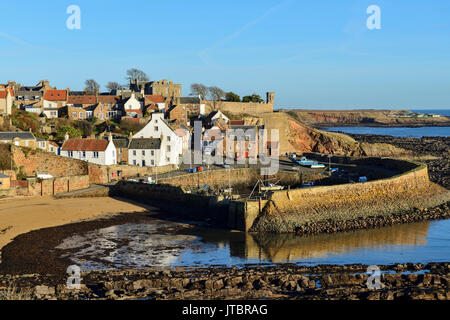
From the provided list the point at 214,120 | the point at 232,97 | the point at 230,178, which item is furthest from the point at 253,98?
the point at 230,178

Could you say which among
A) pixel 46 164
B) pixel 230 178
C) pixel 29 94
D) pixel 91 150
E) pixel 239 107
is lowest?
pixel 230 178

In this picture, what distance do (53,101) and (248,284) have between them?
49.4 m

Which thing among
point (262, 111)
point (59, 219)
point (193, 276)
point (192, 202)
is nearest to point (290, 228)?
point (192, 202)

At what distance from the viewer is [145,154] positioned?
45.8m

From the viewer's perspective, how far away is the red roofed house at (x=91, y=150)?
140ft

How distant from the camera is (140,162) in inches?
1806

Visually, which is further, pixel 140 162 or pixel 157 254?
pixel 140 162

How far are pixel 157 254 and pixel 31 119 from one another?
31.5m

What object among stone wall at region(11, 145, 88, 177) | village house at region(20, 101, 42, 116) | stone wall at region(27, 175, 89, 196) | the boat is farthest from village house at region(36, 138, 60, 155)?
the boat

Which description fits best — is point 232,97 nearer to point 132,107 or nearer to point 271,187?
point 132,107

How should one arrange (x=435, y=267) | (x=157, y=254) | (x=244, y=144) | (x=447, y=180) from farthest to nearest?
(x=244, y=144) → (x=447, y=180) → (x=157, y=254) → (x=435, y=267)

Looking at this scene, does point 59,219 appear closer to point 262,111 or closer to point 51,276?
point 51,276

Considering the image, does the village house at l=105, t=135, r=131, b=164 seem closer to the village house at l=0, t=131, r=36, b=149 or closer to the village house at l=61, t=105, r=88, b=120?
the village house at l=0, t=131, r=36, b=149

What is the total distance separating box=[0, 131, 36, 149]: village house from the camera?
134 ft
